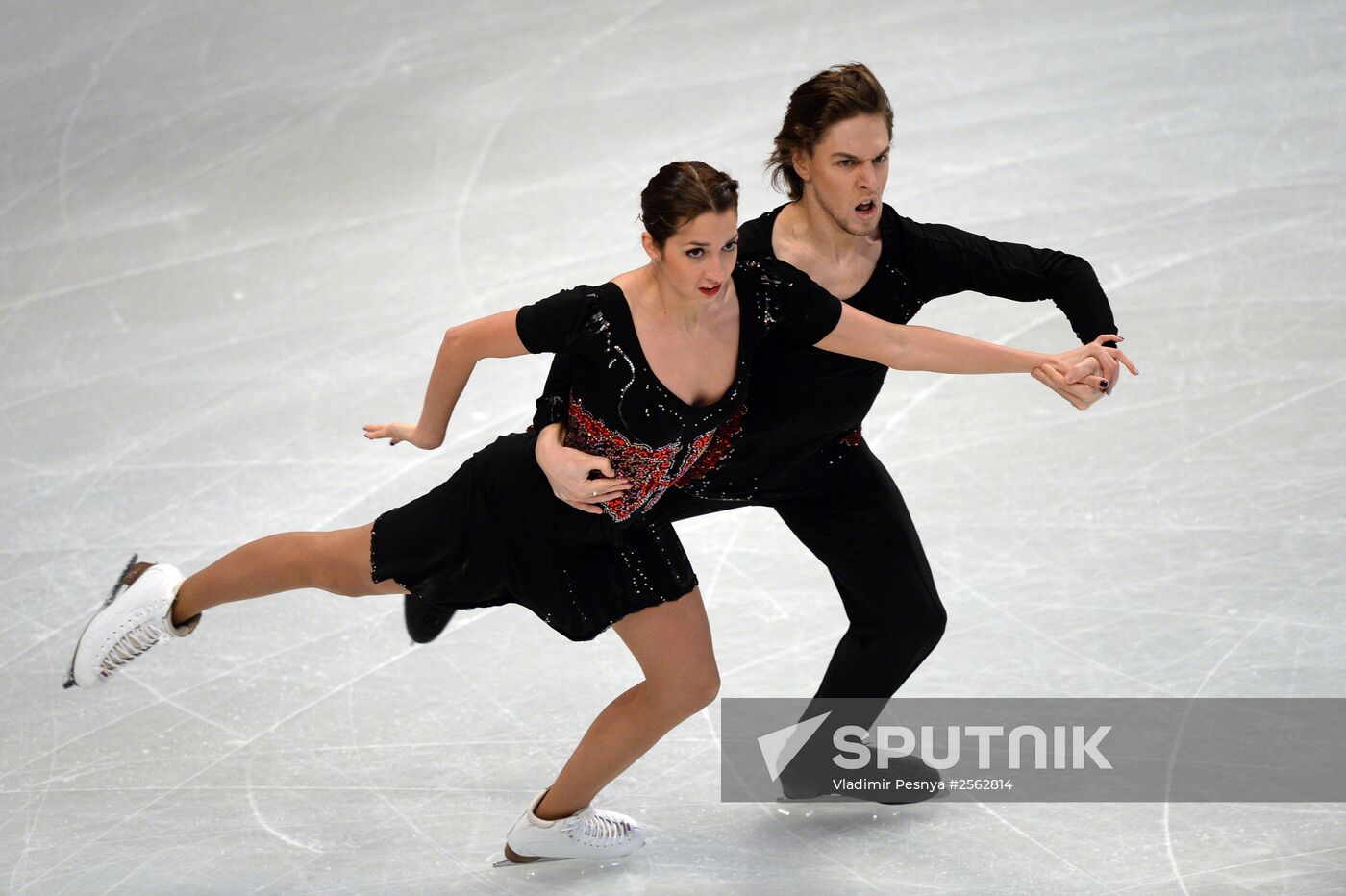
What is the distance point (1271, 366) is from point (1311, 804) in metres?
2.07

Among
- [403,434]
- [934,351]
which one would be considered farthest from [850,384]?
[403,434]

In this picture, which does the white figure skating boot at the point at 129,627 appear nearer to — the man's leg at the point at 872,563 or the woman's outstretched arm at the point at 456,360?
the woman's outstretched arm at the point at 456,360

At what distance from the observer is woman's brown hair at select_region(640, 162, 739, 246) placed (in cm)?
247

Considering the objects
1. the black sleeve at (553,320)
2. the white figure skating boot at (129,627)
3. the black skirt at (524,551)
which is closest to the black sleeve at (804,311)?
the black sleeve at (553,320)

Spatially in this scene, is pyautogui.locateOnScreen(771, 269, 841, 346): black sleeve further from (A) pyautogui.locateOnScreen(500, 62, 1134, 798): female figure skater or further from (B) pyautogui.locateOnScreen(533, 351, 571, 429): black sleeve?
(B) pyautogui.locateOnScreen(533, 351, 571, 429): black sleeve

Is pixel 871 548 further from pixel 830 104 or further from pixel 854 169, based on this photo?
pixel 830 104

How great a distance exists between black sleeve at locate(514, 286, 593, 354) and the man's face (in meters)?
0.54

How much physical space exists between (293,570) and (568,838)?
78 cm

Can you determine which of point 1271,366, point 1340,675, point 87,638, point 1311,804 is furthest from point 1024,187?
point 87,638

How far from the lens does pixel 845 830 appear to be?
3.11m

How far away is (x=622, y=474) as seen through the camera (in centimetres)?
271

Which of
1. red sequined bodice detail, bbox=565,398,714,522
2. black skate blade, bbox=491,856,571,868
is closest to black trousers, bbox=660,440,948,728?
red sequined bodice detail, bbox=565,398,714,522

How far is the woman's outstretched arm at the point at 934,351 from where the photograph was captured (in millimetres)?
2744

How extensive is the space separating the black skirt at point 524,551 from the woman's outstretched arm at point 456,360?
0.36 ft
